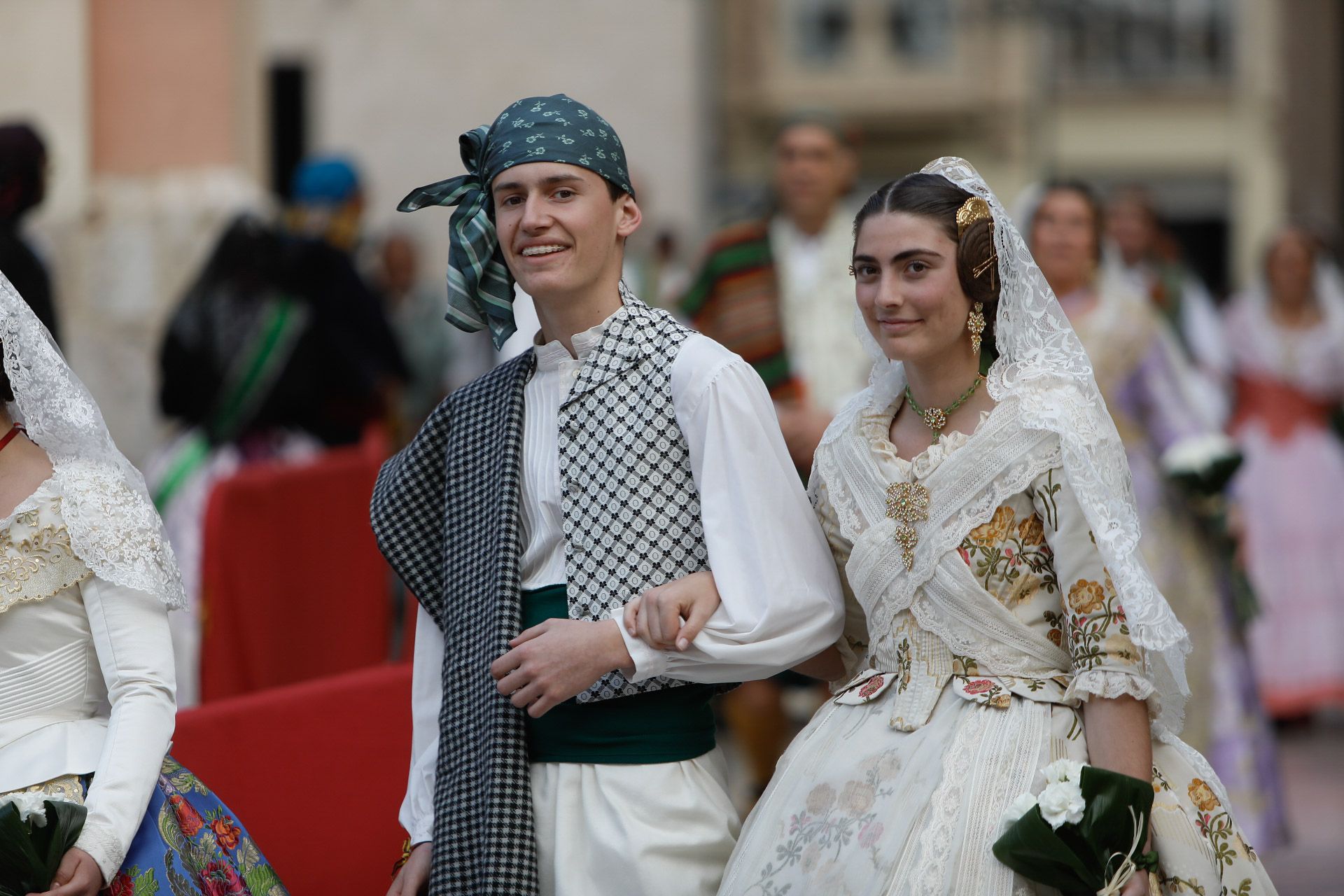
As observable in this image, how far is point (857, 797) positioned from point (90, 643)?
1.31m

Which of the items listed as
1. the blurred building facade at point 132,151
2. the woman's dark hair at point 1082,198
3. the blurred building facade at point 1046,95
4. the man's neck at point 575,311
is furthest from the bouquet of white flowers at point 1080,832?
the blurred building facade at point 1046,95

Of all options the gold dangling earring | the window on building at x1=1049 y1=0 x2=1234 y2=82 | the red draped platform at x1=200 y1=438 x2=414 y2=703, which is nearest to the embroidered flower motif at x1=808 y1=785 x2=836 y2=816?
the gold dangling earring

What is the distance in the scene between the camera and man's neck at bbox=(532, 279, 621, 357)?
3.21m

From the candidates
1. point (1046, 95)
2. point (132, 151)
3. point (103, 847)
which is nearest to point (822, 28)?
point (1046, 95)

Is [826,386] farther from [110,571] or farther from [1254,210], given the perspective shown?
[1254,210]

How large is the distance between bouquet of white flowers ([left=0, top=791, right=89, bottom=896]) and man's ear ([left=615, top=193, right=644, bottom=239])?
1308 mm

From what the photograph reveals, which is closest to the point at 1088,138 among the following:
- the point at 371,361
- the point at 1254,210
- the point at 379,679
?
the point at 1254,210

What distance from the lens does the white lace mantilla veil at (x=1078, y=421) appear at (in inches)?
114

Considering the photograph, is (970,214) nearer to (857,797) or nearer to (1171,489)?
(857,797)

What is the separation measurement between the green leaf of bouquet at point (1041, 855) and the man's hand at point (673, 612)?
1.86ft

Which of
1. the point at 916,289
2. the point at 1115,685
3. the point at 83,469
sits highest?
the point at 916,289

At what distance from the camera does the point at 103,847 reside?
2896mm

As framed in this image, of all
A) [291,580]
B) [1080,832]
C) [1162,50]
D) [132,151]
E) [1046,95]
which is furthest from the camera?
[1162,50]

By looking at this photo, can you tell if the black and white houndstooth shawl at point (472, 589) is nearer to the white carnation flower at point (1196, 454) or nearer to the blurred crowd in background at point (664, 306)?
the blurred crowd in background at point (664, 306)
